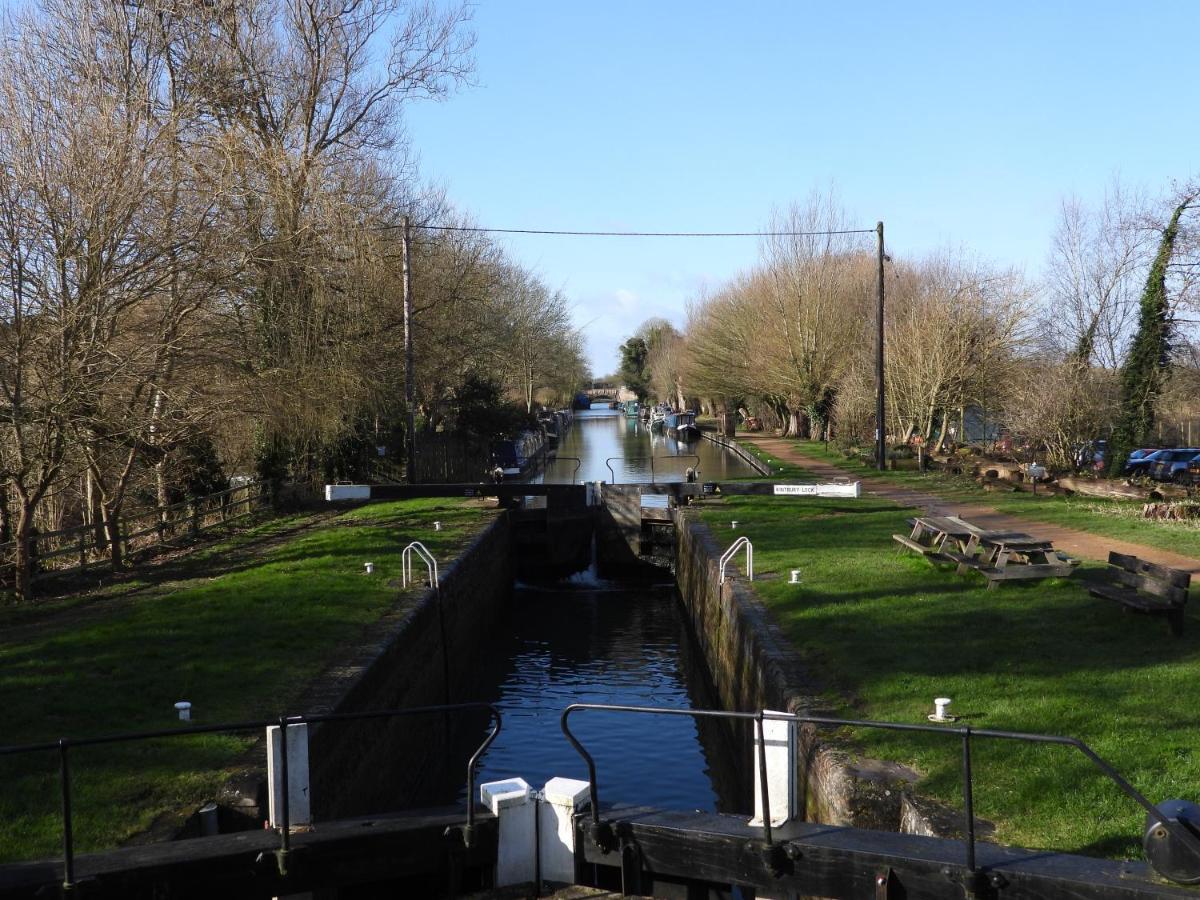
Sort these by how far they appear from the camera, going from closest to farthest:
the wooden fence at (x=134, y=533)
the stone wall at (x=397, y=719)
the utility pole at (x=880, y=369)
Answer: the stone wall at (x=397, y=719), the wooden fence at (x=134, y=533), the utility pole at (x=880, y=369)

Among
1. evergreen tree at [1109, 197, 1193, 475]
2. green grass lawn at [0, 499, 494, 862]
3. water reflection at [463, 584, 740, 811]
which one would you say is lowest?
water reflection at [463, 584, 740, 811]

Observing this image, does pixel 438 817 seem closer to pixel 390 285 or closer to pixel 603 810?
pixel 603 810

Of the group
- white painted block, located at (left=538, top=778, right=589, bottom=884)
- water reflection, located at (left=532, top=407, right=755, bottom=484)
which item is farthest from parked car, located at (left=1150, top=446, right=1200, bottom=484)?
white painted block, located at (left=538, top=778, right=589, bottom=884)

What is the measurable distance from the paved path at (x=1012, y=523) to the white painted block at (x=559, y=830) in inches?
411

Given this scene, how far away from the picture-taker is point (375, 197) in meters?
Result: 27.5

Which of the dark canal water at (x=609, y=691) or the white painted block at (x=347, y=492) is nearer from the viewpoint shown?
the dark canal water at (x=609, y=691)

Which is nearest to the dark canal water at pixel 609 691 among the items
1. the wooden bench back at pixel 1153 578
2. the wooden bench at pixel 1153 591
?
the wooden bench at pixel 1153 591

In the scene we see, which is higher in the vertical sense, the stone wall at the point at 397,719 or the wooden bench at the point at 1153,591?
the wooden bench at the point at 1153,591

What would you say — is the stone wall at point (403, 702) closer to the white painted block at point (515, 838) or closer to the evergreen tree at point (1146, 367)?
the white painted block at point (515, 838)

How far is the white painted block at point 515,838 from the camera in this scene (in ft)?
22.3

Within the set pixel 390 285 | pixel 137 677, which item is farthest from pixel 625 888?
pixel 390 285

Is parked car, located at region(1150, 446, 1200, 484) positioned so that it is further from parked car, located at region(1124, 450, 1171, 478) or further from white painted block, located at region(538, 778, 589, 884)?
white painted block, located at region(538, 778, 589, 884)

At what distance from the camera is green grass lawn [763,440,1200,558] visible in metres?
17.8

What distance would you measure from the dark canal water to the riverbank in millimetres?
1954
